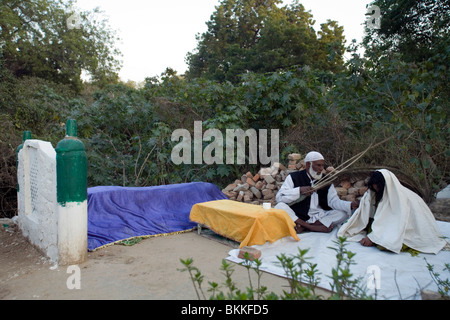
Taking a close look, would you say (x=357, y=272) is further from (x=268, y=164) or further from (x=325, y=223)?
(x=268, y=164)

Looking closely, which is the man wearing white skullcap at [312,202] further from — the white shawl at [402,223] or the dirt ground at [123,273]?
the dirt ground at [123,273]

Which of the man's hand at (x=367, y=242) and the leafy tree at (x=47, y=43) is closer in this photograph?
the man's hand at (x=367, y=242)

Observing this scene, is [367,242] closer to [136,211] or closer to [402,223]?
[402,223]

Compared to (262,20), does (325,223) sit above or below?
below

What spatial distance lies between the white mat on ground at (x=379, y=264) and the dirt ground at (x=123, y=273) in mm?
383

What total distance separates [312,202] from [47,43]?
71.7 ft

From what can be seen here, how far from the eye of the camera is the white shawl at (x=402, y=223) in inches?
152

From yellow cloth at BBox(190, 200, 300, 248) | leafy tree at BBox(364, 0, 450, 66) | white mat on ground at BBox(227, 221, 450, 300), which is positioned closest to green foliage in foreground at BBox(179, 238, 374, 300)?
white mat on ground at BBox(227, 221, 450, 300)

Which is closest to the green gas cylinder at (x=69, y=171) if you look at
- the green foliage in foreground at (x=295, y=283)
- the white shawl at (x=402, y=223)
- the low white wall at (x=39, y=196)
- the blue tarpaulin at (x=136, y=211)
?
the low white wall at (x=39, y=196)

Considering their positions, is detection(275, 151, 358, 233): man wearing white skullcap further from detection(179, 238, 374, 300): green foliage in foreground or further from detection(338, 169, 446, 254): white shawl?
detection(179, 238, 374, 300): green foliage in foreground

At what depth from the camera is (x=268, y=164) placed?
307 inches

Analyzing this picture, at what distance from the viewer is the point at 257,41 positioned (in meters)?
23.2

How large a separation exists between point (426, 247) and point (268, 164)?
13.8 ft
